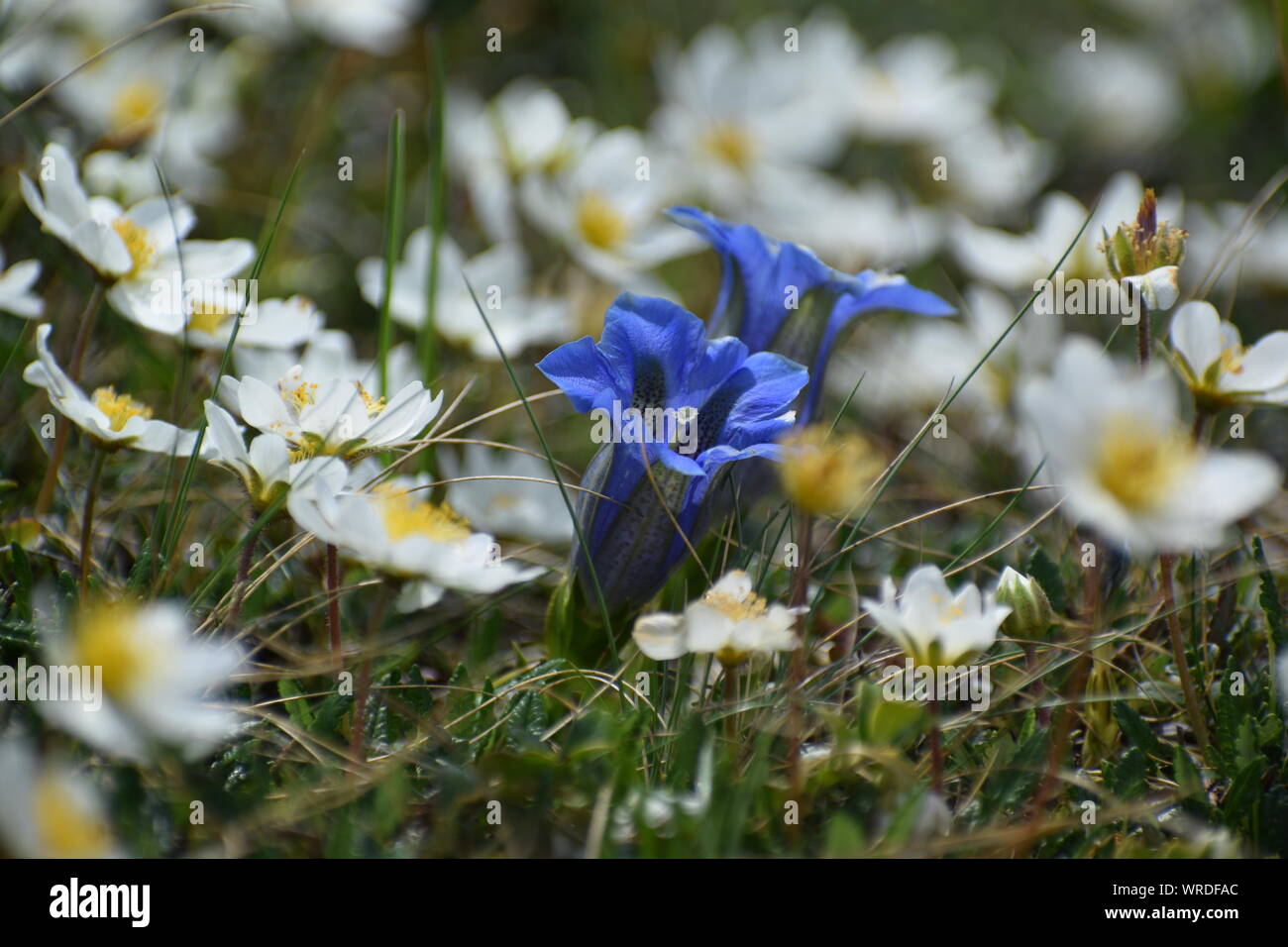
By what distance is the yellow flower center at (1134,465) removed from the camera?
3.85 feet

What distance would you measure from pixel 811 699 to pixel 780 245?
668mm

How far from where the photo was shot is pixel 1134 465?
1183mm

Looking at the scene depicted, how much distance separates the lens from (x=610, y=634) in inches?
63.1

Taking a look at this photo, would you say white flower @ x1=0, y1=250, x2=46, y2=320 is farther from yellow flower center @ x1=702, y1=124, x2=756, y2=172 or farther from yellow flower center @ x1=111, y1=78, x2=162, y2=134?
yellow flower center @ x1=702, y1=124, x2=756, y2=172

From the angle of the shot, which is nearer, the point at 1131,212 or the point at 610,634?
the point at 610,634

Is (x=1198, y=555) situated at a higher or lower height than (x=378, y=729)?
higher

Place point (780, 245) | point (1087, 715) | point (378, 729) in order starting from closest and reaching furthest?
point (378, 729)
point (1087, 715)
point (780, 245)

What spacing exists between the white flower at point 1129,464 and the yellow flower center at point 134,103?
221cm

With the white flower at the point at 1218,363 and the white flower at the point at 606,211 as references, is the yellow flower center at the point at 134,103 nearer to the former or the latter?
the white flower at the point at 606,211

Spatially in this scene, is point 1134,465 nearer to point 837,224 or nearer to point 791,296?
point 791,296

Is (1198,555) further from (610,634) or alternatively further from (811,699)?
(610,634)

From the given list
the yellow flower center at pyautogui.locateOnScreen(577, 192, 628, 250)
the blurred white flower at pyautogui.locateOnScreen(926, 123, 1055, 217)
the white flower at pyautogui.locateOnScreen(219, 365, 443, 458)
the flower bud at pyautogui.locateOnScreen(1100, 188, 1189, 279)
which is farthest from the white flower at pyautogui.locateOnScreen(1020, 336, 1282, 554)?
the blurred white flower at pyautogui.locateOnScreen(926, 123, 1055, 217)

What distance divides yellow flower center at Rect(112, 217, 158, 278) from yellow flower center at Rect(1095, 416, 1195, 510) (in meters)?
1.35
